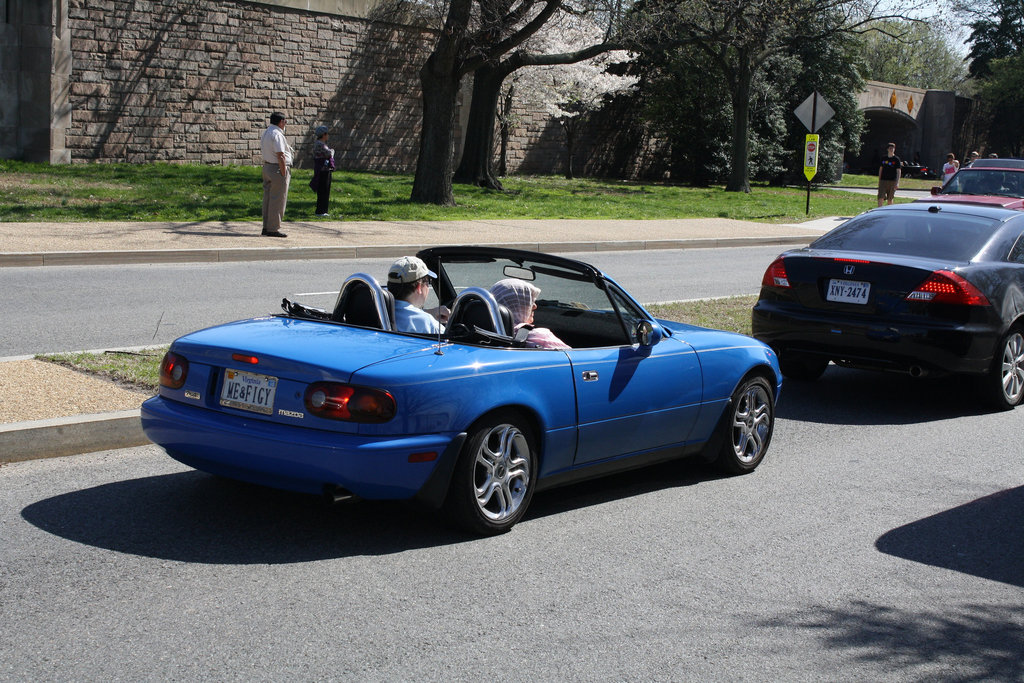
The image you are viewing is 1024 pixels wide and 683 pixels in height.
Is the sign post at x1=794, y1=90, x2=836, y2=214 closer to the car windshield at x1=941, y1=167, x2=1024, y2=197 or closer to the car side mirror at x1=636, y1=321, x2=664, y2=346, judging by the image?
the car windshield at x1=941, y1=167, x2=1024, y2=197

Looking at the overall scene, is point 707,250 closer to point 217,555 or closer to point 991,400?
point 991,400

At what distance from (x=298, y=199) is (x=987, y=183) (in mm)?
13724

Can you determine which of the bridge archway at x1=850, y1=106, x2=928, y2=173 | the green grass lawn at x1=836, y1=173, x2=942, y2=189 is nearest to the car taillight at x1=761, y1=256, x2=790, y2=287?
the green grass lawn at x1=836, y1=173, x2=942, y2=189

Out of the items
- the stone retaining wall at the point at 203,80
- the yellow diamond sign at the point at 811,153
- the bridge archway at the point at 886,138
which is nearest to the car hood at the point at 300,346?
→ the stone retaining wall at the point at 203,80

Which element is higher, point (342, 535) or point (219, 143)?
point (219, 143)

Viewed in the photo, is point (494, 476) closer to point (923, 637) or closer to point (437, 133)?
point (923, 637)

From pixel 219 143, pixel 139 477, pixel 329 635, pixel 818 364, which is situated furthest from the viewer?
pixel 219 143

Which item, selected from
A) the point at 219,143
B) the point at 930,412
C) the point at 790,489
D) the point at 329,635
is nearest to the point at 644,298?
the point at 930,412

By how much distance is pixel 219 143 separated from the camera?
101ft

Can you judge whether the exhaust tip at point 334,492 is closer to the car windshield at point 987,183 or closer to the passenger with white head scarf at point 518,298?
the passenger with white head scarf at point 518,298

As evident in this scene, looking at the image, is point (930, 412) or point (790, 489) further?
point (930, 412)

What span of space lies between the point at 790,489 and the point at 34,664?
4180 mm

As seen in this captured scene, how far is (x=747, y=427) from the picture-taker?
6750 mm

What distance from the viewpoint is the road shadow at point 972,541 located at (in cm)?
527
